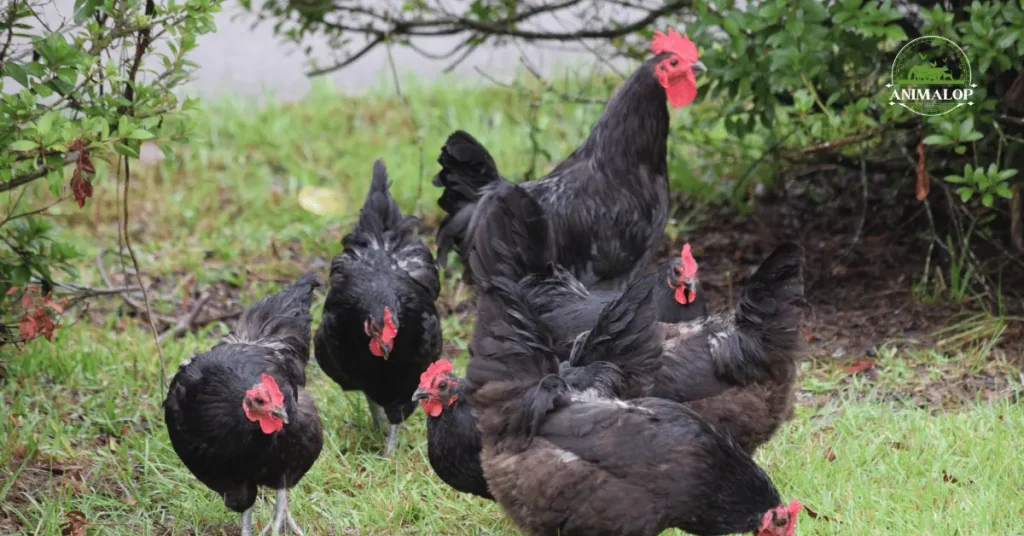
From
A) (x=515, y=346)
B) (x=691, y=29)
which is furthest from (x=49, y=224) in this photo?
(x=691, y=29)

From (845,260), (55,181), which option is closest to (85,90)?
(55,181)

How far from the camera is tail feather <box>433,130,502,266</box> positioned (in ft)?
19.2

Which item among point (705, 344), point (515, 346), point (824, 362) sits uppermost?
point (515, 346)

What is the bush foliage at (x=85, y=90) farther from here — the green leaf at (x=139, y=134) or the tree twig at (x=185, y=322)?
the tree twig at (x=185, y=322)

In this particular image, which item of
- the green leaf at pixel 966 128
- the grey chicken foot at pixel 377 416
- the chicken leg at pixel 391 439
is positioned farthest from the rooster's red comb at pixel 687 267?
the grey chicken foot at pixel 377 416

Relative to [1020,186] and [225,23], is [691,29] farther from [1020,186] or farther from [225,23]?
[225,23]

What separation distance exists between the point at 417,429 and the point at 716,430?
7.18 feet

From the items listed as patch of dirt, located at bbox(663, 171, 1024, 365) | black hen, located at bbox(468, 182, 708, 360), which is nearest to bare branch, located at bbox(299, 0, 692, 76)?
patch of dirt, located at bbox(663, 171, 1024, 365)

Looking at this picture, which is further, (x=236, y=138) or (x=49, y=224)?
(x=236, y=138)

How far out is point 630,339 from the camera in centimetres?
Result: 421

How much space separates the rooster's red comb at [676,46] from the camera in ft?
18.4

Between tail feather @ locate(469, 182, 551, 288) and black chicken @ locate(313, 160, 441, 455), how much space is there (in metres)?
0.89

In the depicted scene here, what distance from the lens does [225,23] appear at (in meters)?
11.9

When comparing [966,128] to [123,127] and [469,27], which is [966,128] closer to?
[469,27]
